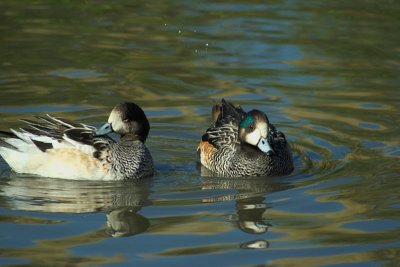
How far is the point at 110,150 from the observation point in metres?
12.9

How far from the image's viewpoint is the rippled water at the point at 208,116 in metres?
10.3

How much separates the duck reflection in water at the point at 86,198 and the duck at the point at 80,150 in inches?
5.5

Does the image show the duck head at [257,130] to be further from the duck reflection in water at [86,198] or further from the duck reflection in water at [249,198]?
the duck reflection in water at [86,198]

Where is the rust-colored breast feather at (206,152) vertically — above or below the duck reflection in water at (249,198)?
above

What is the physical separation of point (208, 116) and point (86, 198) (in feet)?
12.8

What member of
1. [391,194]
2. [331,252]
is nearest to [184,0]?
[391,194]

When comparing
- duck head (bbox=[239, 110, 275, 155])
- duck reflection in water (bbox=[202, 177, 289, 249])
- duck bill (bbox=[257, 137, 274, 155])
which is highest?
duck head (bbox=[239, 110, 275, 155])

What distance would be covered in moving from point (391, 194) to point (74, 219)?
3.35 meters

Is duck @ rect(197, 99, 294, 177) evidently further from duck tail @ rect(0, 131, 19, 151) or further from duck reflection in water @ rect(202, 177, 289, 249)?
duck tail @ rect(0, 131, 19, 151)

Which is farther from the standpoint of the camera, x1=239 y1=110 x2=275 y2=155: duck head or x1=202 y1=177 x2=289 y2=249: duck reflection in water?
x1=239 y1=110 x2=275 y2=155: duck head

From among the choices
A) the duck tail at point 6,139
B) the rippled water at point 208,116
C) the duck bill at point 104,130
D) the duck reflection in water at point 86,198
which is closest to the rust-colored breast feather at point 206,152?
the rippled water at point 208,116

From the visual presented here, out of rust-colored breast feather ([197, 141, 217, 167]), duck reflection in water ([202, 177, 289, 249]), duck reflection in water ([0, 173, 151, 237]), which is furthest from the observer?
rust-colored breast feather ([197, 141, 217, 167])

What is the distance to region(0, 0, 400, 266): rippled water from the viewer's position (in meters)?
10.3

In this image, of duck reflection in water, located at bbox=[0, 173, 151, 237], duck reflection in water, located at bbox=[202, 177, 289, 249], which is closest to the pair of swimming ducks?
duck reflection in water, located at bbox=[0, 173, 151, 237]
